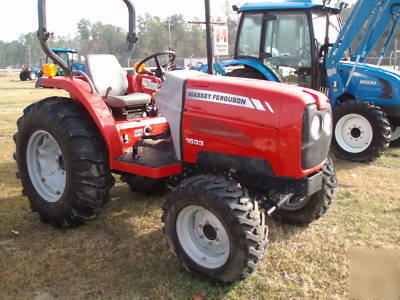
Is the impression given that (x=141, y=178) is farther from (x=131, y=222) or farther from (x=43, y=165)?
(x=43, y=165)

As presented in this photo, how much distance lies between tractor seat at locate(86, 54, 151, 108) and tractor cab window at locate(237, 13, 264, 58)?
9.95 ft

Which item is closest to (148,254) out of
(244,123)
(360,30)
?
(244,123)

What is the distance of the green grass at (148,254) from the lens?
2568 millimetres

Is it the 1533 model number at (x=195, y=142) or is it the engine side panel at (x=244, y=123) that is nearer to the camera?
the engine side panel at (x=244, y=123)

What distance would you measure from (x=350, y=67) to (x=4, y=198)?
5.04m

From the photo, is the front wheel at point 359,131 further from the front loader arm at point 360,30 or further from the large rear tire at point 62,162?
the large rear tire at point 62,162

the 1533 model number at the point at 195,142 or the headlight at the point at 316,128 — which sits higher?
the headlight at the point at 316,128

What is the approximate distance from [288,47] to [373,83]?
138 cm

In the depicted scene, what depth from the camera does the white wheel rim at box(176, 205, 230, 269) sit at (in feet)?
8.55

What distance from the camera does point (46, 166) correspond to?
3.62 metres

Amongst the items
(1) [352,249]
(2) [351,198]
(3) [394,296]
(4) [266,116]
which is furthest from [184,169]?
(2) [351,198]

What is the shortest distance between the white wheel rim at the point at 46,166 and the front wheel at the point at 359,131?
397 cm

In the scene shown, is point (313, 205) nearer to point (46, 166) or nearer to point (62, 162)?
point (62, 162)

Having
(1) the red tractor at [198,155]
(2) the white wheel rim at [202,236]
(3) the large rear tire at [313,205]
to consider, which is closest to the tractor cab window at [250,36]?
(1) the red tractor at [198,155]
